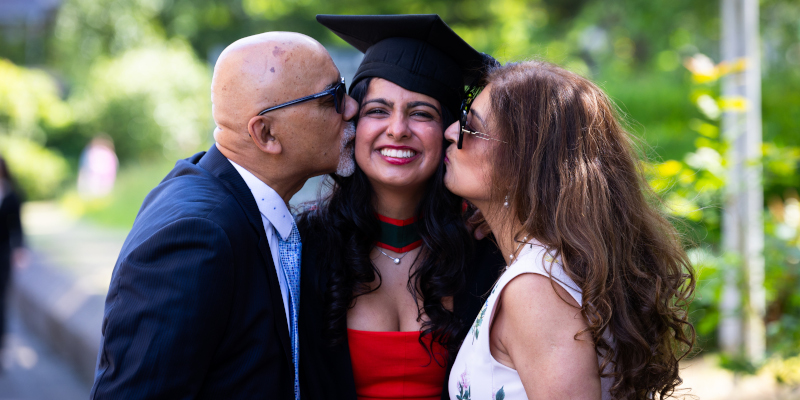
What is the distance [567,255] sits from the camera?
69.8 inches

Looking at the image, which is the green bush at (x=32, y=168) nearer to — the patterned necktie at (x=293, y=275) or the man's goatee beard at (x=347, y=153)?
the man's goatee beard at (x=347, y=153)

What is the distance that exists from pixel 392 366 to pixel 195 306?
0.92m

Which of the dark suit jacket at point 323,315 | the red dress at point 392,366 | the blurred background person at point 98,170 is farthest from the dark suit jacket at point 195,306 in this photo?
the blurred background person at point 98,170

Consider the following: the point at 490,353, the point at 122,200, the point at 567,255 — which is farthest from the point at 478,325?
the point at 122,200

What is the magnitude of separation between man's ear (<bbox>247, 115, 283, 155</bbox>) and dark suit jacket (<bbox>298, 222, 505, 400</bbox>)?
48cm

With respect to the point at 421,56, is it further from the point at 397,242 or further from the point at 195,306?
the point at 195,306

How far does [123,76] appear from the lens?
20578mm

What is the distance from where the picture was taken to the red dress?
2342mm

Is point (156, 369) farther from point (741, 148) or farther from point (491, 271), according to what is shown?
point (741, 148)

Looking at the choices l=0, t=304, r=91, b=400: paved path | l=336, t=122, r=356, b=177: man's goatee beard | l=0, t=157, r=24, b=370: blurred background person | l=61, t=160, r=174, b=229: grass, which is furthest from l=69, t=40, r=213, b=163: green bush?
l=336, t=122, r=356, b=177: man's goatee beard

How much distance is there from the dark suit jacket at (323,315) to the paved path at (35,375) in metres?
3.94

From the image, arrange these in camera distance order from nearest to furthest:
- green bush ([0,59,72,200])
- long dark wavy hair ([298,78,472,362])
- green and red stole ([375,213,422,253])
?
long dark wavy hair ([298,78,472,362]), green and red stole ([375,213,422,253]), green bush ([0,59,72,200])

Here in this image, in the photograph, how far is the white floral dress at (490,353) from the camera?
1.73 m

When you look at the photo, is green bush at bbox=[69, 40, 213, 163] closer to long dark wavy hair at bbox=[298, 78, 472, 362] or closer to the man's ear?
long dark wavy hair at bbox=[298, 78, 472, 362]
